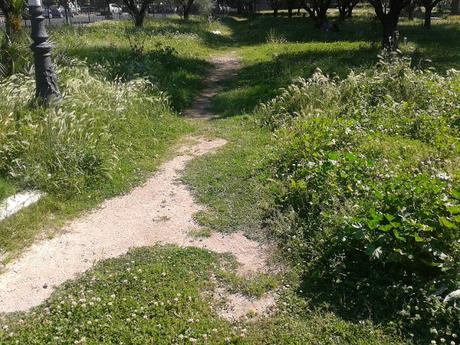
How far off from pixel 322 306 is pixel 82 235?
125 inches

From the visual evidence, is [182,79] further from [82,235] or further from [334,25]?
[334,25]

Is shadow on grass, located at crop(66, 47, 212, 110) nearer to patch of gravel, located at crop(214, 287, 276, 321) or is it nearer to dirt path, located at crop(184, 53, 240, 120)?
dirt path, located at crop(184, 53, 240, 120)

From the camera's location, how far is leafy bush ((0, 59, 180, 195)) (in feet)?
22.6

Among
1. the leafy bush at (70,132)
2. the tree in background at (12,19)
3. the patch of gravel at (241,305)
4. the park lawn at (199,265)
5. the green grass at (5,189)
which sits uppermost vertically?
the tree in background at (12,19)

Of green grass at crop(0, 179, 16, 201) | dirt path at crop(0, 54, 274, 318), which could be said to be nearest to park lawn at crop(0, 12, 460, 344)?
dirt path at crop(0, 54, 274, 318)

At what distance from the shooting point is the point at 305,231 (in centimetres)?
546

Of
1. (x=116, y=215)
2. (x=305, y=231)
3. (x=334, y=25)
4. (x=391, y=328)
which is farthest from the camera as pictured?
(x=334, y=25)

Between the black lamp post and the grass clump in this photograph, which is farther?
the black lamp post

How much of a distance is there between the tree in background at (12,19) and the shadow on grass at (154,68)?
1.96m

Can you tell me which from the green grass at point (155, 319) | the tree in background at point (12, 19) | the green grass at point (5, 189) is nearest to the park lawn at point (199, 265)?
the green grass at point (155, 319)

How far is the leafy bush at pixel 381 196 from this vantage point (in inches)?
166

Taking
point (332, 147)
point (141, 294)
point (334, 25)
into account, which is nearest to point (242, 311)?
point (141, 294)

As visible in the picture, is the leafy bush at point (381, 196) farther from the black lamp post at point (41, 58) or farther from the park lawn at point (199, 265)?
the black lamp post at point (41, 58)

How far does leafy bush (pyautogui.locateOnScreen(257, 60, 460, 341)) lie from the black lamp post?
4177 mm
